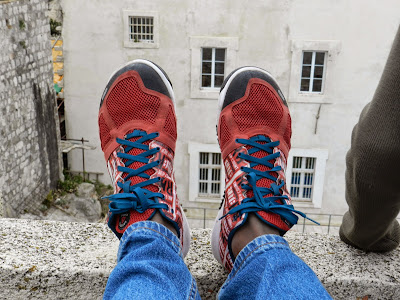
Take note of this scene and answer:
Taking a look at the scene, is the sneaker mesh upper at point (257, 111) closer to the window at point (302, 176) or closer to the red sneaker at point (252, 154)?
the red sneaker at point (252, 154)

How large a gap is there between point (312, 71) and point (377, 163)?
8.42 meters

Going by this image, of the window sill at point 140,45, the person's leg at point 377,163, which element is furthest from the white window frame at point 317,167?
the person's leg at point 377,163

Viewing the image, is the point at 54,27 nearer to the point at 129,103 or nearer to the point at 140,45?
the point at 140,45

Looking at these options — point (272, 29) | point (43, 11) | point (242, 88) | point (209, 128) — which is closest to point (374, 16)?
point (272, 29)

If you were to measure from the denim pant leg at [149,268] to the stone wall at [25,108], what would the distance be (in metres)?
5.98

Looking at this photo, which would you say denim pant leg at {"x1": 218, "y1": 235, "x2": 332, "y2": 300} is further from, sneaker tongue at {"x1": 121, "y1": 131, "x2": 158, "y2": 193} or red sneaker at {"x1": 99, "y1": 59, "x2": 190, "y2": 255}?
sneaker tongue at {"x1": 121, "y1": 131, "x2": 158, "y2": 193}

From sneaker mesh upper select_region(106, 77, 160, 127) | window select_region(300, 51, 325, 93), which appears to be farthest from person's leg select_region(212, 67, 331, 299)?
window select_region(300, 51, 325, 93)

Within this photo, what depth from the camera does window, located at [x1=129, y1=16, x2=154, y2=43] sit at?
352 inches

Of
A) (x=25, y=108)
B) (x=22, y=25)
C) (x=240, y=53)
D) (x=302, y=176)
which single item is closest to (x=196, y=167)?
(x=302, y=176)

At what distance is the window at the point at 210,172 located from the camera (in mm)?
9883

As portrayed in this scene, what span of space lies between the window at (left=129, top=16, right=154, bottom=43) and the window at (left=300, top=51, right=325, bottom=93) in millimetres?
3020

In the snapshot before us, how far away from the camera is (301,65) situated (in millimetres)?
9078

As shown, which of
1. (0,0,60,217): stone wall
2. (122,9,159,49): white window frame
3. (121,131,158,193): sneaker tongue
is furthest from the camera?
(122,9,159,49): white window frame

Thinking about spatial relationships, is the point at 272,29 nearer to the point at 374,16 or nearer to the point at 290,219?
the point at 374,16
